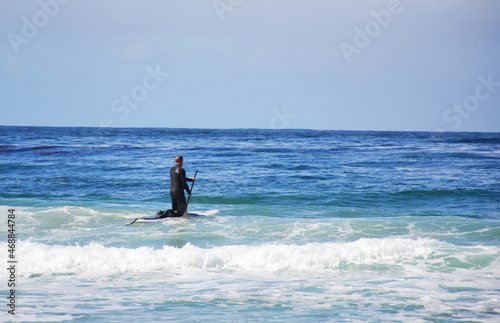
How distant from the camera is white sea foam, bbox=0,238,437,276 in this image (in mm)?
8734

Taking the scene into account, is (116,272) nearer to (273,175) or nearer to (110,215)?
(110,215)

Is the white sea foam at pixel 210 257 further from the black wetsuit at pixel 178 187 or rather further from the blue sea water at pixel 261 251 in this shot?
the black wetsuit at pixel 178 187

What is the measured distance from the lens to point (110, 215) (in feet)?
46.2

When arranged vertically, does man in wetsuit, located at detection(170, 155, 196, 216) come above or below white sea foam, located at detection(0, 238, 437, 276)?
above

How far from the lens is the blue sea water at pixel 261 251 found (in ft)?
21.7

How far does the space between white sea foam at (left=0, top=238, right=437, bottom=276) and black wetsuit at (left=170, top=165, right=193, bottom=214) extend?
326 centimetres

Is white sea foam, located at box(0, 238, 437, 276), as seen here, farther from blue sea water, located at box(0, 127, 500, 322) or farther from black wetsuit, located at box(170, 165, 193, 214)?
black wetsuit, located at box(170, 165, 193, 214)

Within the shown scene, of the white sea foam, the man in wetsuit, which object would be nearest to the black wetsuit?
A: the man in wetsuit

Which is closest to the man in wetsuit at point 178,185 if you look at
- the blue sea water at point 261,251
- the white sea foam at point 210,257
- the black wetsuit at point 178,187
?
the black wetsuit at point 178,187

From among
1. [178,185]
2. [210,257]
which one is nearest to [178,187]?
[178,185]

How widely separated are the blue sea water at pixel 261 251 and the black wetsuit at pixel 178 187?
18.7 inches

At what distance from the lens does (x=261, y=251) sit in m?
9.31

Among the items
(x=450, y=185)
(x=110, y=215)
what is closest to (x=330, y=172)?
(x=450, y=185)

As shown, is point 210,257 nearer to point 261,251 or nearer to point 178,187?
point 261,251
